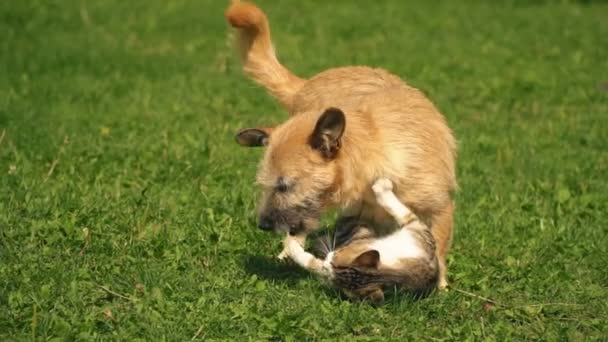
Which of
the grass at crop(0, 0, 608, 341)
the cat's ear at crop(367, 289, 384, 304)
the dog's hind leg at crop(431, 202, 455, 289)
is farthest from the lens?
the dog's hind leg at crop(431, 202, 455, 289)

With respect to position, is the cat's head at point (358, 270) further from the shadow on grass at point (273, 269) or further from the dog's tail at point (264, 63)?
the dog's tail at point (264, 63)

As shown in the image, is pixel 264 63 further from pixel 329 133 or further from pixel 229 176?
pixel 329 133

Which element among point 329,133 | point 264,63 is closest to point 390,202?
point 329,133

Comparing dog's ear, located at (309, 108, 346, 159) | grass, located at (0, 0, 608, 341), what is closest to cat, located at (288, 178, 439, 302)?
grass, located at (0, 0, 608, 341)

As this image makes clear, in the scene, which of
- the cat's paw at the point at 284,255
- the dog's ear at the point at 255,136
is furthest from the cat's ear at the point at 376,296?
the dog's ear at the point at 255,136

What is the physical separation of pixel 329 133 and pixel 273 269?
1089mm

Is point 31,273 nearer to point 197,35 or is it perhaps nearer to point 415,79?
point 415,79

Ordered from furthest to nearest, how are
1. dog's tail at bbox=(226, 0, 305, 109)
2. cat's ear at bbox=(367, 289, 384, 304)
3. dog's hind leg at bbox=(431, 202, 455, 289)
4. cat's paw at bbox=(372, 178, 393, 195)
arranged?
dog's tail at bbox=(226, 0, 305, 109)
dog's hind leg at bbox=(431, 202, 455, 289)
cat's paw at bbox=(372, 178, 393, 195)
cat's ear at bbox=(367, 289, 384, 304)

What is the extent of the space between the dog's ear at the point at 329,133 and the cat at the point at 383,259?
1.19ft

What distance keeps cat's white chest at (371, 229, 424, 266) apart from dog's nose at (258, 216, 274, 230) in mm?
611

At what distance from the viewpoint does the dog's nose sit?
235 inches

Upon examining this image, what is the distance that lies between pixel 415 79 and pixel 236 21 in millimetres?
4062

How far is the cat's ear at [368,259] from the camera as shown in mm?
5613

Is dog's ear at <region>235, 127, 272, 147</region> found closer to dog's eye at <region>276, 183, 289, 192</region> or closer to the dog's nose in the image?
dog's eye at <region>276, 183, 289, 192</region>
